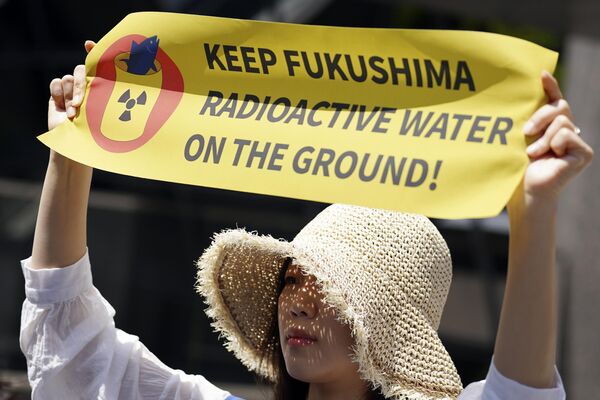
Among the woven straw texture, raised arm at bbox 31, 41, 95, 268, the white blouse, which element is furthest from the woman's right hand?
the woven straw texture

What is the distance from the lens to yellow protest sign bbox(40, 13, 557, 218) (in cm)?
202

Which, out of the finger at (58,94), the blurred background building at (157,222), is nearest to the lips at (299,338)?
the finger at (58,94)

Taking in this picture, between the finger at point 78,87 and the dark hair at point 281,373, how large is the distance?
612mm

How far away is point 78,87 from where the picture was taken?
2.48m

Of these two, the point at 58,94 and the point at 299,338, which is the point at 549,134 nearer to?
the point at 299,338

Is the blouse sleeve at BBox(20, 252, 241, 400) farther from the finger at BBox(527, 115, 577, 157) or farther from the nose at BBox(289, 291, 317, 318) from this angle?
the finger at BBox(527, 115, 577, 157)

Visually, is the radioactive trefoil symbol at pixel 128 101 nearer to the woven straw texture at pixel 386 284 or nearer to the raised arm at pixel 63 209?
the raised arm at pixel 63 209

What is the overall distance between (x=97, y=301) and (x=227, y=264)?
14.2 inches

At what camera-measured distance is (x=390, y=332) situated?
2.37 metres

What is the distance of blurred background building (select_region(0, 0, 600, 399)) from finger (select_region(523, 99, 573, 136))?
239 inches

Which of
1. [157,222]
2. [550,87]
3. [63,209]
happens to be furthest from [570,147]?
[157,222]

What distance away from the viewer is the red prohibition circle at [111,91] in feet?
7.73

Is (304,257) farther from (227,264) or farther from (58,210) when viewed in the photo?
(58,210)

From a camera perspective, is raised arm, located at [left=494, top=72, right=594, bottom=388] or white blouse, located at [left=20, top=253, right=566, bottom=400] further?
white blouse, located at [left=20, top=253, right=566, bottom=400]
